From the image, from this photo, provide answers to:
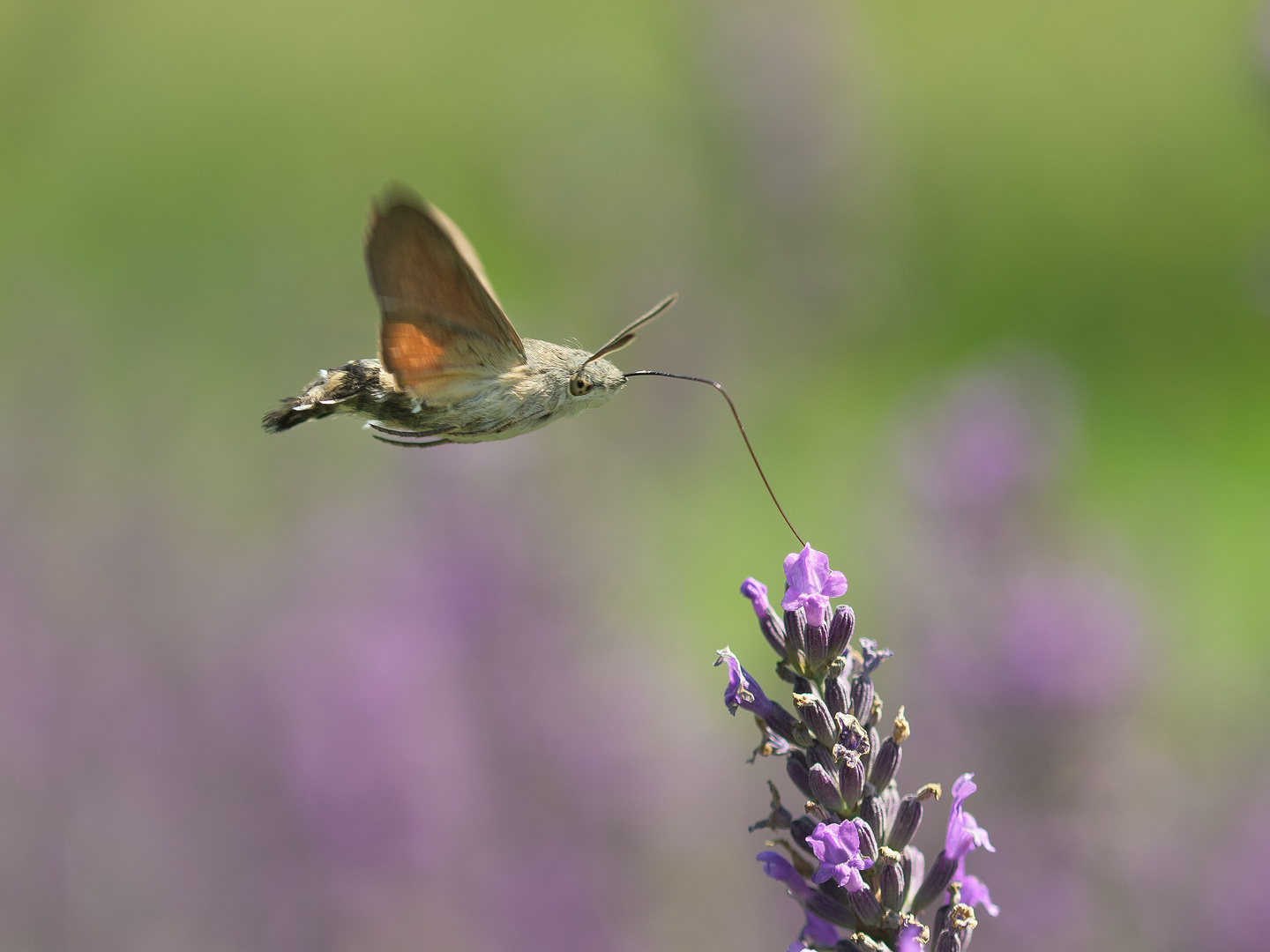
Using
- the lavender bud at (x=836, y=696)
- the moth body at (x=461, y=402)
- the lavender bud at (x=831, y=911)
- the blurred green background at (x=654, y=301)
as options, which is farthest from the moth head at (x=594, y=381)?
the blurred green background at (x=654, y=301)

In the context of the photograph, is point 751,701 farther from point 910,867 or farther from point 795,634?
point 910,867

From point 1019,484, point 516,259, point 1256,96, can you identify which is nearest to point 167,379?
point 1019,484

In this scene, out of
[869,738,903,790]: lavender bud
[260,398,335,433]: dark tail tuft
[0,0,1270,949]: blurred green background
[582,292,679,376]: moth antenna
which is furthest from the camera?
[0,0,1270,949]: blurred green background

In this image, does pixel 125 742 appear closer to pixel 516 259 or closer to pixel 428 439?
pixel 428 439

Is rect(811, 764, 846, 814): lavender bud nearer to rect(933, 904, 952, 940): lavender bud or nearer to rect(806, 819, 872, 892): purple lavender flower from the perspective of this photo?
rect(806, 819, 872, 892): purple lavender flower

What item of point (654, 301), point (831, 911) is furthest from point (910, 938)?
point (654, 301)

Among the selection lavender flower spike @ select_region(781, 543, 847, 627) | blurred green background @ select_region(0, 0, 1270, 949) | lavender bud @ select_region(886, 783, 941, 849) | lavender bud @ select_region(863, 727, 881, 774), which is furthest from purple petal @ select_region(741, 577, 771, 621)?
blurred green background @ select_region(0, 0, 1270, 949)

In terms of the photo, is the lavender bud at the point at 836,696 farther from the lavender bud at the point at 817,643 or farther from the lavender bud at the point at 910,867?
the lavender bud at the point at 910,867

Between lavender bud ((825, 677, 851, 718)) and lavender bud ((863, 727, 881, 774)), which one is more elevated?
lavender bud ((825, 677, 851, 718))
